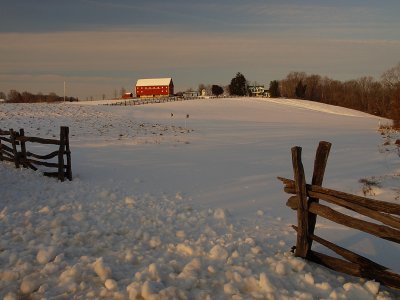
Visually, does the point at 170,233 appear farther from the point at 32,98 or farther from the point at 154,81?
the point at 32,98

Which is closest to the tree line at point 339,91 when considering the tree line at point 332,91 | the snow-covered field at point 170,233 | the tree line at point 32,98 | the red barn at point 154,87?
the tree line at point 332,91

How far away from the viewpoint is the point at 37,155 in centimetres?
1456

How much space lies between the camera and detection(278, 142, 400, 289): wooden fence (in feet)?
17.8

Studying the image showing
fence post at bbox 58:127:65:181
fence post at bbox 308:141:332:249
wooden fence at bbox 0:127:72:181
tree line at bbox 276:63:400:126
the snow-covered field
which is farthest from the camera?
tree line at bbox 276:63:400:126

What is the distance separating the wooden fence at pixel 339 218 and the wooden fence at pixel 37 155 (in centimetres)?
939

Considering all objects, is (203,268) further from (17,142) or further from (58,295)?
(17,142)

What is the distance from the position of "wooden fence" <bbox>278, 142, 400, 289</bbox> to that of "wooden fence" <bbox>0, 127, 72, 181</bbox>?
9393 millimetres

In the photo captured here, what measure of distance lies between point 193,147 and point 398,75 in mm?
84363

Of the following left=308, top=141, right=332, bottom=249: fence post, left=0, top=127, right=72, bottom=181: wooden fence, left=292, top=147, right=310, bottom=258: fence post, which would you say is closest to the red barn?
left=0, top=127, right=72, bottom=181: wooden fence

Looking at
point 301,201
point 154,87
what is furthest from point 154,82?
point 301,201

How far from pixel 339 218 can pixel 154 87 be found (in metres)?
123

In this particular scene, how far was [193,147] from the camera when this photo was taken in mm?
24328

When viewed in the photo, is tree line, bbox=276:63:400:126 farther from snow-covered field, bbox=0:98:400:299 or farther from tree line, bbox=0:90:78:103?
snow-covered field, bbox=0:98:400:299

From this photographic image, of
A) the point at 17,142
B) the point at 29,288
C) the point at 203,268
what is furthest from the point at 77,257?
the point at 17,142
